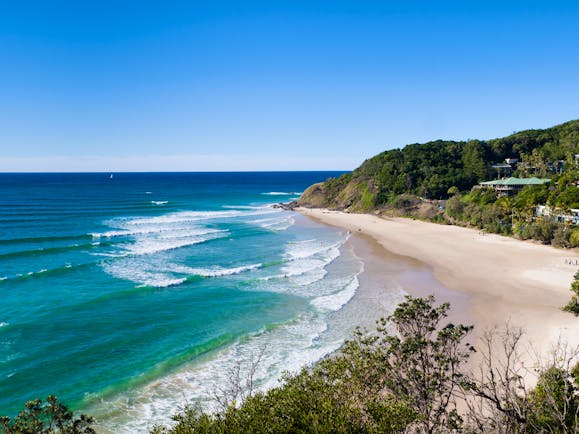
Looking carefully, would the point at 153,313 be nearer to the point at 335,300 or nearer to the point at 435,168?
the point at 335,300

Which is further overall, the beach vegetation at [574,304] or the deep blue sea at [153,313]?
the beach vegetation at [574,304]

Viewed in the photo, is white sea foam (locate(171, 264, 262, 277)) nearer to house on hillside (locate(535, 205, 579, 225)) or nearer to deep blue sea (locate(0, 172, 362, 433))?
deep blue sea (locate(0, 172, 362, 433))

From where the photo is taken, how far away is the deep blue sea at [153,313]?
18.8m

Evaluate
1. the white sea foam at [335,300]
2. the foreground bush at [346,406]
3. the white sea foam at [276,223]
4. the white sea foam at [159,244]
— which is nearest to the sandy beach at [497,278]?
the white sea foam at [335,300]

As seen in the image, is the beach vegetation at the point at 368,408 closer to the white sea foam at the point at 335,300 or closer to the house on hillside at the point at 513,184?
the white sea foam at the point at 335,300

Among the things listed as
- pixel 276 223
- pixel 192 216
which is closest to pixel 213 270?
pixel 276 223

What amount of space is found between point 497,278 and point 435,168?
176 feet

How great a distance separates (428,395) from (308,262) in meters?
29.9

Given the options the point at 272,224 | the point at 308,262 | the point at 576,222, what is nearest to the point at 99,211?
the point at 272,224

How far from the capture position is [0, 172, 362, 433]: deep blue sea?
1883cm

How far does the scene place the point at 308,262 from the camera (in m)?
42.6

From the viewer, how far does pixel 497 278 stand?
34.9m

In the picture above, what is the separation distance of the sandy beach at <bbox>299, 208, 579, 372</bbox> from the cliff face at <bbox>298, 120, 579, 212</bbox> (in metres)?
22.5

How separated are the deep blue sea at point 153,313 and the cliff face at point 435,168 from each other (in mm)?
32266
